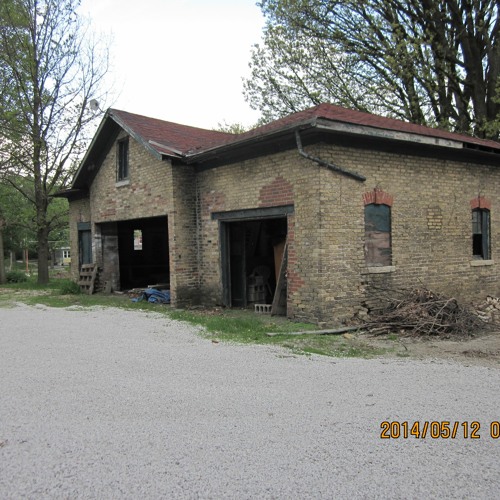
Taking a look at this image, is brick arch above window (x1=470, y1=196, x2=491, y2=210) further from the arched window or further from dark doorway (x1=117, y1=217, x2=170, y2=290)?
dark doorway (x1=117, y1=217, x2=170, y2=290)

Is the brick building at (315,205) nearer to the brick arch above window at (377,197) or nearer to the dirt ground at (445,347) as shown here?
the brick arch above window at (377,197)

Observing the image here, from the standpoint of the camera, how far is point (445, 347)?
753 cm

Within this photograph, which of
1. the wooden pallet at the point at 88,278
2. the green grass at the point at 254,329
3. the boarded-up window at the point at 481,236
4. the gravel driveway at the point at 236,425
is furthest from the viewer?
the wooden pallet at the point at 88,278

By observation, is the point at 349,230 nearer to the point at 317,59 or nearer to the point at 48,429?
the point at 48,429

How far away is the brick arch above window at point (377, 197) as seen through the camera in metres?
9.82

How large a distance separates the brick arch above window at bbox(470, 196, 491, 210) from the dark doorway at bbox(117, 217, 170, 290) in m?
10.9

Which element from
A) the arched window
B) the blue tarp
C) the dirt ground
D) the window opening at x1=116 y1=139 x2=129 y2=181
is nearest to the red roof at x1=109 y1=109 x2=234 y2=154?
the window opening at x1=116 y1=139 x2=129 y2=181

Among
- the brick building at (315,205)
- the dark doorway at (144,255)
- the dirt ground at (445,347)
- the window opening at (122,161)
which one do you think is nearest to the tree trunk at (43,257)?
the dark doorway at (144,255)

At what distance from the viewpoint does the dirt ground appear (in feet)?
22.3

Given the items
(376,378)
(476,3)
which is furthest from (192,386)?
(476,3)

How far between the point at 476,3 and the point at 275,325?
15183mm

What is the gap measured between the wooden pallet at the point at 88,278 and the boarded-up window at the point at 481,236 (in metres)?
12.0

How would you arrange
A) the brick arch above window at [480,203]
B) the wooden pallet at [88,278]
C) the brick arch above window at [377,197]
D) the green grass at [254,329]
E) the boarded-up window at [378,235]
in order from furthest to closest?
1. the wooden pallet at [88,278]
2. the brick arch above window at [480,203]
3. the boarded-up window at [378,235]
4. the brick arch above window at [377,197]
5. the green grass at [254,329]

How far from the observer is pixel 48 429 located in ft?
13.9
